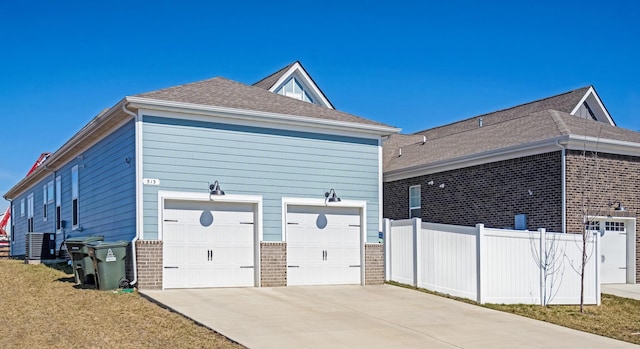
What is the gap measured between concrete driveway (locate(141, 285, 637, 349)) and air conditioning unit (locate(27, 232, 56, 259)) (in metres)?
8.84

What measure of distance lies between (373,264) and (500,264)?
369 centimetres

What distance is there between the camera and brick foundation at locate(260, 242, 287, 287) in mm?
16719

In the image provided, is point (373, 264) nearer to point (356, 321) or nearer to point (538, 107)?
point (356, 321)

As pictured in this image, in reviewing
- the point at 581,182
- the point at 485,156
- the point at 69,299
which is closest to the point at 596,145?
the point at 581,182

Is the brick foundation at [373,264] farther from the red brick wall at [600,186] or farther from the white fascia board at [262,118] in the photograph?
the red brick wall at [600,186]

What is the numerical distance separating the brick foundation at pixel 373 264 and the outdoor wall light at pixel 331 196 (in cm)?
163

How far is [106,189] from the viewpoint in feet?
58.1

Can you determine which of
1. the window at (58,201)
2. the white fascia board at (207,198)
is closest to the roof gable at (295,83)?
the window at (58,201)

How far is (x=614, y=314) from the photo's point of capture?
15656mm

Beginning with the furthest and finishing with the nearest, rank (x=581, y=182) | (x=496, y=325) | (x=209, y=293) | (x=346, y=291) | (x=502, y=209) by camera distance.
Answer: (x=502, y=209)
(x=581, y=182)
(x=346, y=291)
(x=209, y=293)
(x=496, y=325)

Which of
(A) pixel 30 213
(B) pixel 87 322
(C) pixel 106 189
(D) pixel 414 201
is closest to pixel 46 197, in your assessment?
(A) pixel 30 213

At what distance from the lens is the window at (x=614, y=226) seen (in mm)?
20495

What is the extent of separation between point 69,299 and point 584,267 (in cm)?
1198

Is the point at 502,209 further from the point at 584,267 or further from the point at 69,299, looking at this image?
the point at 69,299
